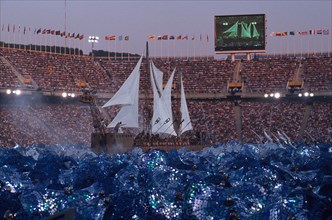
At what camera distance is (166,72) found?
68.1 meters

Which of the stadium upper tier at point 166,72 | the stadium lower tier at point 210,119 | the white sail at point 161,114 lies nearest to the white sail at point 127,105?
the white sail at point 161,114

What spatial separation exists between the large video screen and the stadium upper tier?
293 centimetres

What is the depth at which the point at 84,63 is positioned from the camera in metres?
69.5

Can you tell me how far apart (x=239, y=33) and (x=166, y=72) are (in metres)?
9.31

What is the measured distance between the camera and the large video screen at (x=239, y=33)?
63938 millimetres

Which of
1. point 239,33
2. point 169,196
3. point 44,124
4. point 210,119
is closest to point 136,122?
point 44,124

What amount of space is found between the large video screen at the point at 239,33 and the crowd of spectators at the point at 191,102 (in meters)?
2.95

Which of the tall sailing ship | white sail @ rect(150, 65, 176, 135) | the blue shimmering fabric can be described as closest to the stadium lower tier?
white sail @ rect(150, 65, 176, 135)

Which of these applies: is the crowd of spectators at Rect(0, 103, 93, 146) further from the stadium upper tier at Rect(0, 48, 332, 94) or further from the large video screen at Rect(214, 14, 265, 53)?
the large video screen at Rect(214, 14, 265, 53)

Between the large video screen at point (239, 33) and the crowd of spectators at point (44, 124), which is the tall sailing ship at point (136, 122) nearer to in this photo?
the crowd of spectators at point (44, 124)

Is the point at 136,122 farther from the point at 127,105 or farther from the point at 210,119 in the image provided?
the point at 210,119

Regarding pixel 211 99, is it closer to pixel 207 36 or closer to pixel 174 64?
pixel 174 64

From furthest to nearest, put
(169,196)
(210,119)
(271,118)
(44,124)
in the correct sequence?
1. (210,119)
2. (271,118)
3. (44,124)
4. (169,196)

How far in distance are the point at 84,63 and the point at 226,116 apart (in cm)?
1901
